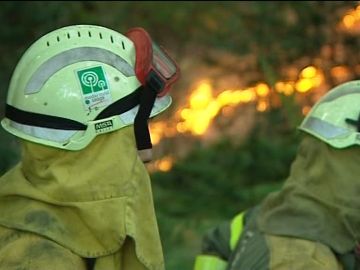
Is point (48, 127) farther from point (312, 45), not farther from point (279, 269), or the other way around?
point (312, 45)

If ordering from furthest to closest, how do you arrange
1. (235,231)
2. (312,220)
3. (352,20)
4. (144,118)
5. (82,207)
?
(352,20) < (235,231) < (312,220) < (144,118) < (82,207)

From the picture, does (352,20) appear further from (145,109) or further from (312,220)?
(145,109)

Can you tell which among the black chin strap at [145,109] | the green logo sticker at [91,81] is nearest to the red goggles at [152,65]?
the black chin strap at [145,109]

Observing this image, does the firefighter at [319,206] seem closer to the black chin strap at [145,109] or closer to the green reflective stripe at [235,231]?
the green reflective stripe at [235,231]

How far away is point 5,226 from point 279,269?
1.10m

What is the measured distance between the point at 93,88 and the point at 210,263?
141 cm

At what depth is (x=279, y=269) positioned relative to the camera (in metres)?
4.02

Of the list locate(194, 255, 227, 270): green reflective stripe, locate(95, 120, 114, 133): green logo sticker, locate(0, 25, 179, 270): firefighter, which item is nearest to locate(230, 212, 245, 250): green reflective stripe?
locate(194, 255, 227, 270): green reflective stripe

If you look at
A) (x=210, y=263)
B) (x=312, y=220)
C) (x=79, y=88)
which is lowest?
(x=210, y=263)

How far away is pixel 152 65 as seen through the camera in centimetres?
367

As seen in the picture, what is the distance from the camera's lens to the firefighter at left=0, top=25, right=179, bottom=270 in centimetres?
350

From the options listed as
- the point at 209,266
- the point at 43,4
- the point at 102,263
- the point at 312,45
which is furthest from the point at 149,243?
the point at 312,45

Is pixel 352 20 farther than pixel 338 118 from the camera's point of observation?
Yes

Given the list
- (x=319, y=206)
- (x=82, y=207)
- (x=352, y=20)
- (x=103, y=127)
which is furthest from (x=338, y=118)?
→ (x=352, y=20)
